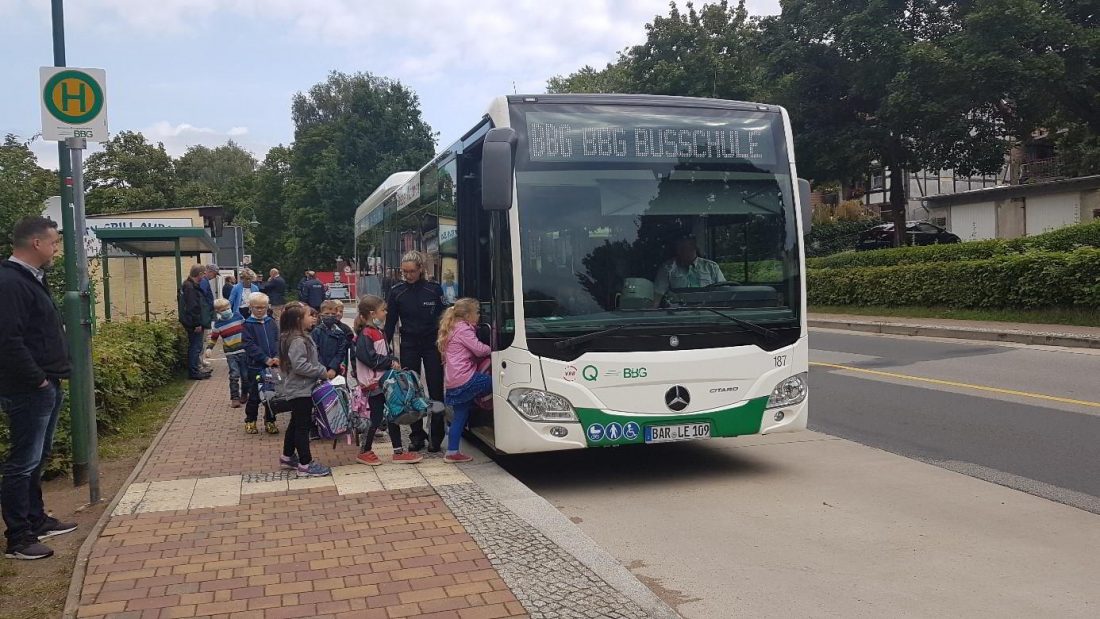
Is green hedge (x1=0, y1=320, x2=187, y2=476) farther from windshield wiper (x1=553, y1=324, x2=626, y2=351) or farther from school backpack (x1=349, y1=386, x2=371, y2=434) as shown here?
windshield wiper (x1=553, y1=324, x2=626, y2=351)

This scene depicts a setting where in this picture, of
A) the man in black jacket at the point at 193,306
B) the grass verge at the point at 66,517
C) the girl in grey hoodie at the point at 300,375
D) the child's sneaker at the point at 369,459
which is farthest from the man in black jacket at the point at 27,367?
the man in black jacket at the point at 193,306

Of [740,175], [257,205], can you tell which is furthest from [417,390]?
[257,205]

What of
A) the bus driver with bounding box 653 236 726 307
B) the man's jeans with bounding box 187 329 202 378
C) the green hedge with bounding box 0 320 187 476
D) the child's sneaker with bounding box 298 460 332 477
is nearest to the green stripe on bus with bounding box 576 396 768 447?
the bus driver with bounding box 653 236 726 307

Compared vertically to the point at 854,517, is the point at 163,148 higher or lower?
higher

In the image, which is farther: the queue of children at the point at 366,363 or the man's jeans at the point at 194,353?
the man's jeans at the point at 194,353

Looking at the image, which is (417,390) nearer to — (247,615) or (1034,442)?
(247,615)

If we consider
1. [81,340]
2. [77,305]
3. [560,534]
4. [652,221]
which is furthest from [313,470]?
[652,221]

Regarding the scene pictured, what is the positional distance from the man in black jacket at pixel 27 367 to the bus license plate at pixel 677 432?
396 centimetres

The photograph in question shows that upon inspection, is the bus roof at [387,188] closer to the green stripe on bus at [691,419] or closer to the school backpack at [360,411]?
the school backpack at [360,411]

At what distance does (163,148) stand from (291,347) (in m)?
52.6

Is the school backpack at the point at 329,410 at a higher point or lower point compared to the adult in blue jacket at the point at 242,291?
lower

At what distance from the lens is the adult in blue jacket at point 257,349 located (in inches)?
370

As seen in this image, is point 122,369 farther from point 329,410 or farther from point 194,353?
point 194,353

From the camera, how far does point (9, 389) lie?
16.7 ft
